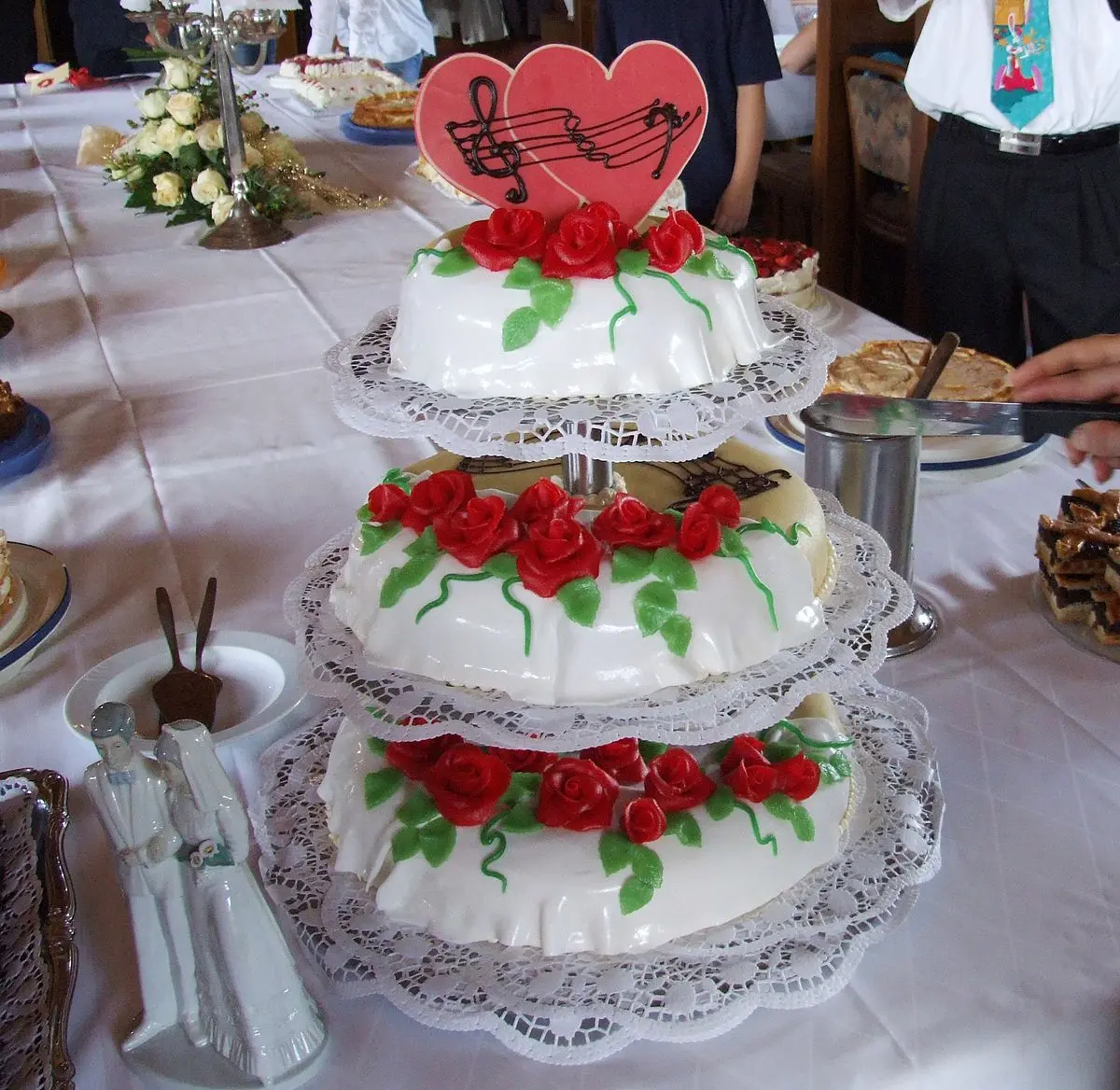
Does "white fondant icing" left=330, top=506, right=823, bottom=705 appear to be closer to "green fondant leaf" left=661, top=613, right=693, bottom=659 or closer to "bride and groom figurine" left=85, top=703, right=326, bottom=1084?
"green fondant leaf" left=661, top=613, right=693, bottom=659

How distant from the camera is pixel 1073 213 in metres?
2.04

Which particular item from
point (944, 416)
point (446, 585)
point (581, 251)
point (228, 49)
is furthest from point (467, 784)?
point (228, 49)

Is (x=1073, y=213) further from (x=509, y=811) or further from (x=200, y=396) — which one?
(x=509, y=811)

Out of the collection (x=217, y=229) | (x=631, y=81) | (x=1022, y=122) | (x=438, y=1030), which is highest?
(x=631, y=81)

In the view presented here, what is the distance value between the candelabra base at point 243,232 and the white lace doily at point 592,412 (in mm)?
1690

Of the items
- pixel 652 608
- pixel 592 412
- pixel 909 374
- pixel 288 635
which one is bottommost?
pixel 288 635

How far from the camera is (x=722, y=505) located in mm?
738

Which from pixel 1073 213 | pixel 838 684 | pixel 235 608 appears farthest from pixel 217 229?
pixel 838 684

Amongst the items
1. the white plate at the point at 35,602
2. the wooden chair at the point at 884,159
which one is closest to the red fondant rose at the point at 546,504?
the white plate at the point at 35,602

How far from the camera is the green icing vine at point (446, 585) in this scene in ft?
2.31

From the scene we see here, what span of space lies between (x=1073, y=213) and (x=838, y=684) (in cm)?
166

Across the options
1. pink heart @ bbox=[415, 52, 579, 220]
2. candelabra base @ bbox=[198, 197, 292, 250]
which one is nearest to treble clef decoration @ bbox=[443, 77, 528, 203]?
pink heart @ bbox=[415, 52, 579, 220]

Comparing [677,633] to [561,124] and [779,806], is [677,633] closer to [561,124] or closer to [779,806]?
[779,806]

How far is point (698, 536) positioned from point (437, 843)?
0.85 ft
